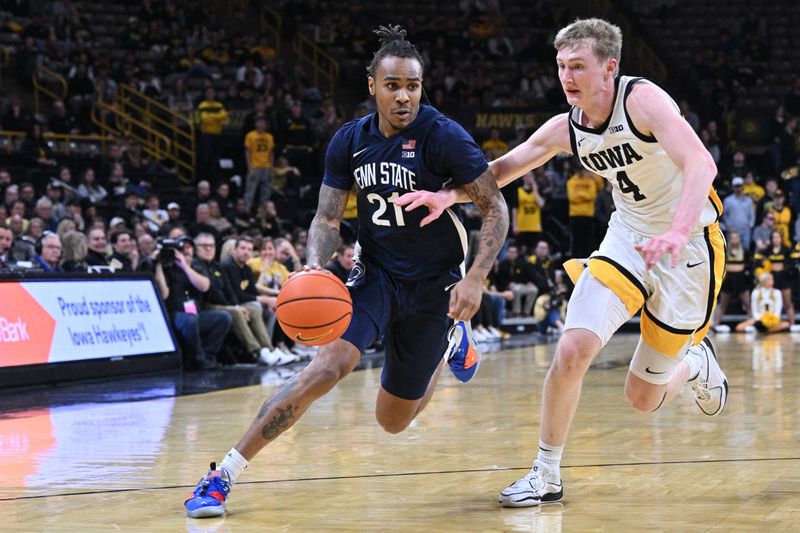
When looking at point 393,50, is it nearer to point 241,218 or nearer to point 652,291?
point 652,291

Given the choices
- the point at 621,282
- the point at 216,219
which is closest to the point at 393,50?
the point at 621,282

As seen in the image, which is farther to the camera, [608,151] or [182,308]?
[182,308]

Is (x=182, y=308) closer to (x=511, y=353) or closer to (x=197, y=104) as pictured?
(x=511, y=353)

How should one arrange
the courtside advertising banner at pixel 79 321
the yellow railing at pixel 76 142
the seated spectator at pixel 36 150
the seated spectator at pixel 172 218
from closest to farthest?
the courtside advertising banner at pixel 79 321 < the seated spectator at pixel 172 218 < the seated spectator at pixel 36 150 < the yellow railing at pixel 76 142

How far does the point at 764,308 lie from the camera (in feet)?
63.4

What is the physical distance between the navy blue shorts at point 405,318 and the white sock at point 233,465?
0.82m

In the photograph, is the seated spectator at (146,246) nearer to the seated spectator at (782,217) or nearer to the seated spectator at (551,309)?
the seated spectator at (551,309)

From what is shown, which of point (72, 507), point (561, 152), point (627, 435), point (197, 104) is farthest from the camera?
point (197, 104)

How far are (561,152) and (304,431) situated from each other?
3.09 m

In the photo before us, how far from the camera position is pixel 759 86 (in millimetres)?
28172

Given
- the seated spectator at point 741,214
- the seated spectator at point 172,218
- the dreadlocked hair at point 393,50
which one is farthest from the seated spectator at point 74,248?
the seated spectator at point 741,214

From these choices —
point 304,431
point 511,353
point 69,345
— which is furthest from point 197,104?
point 304,431

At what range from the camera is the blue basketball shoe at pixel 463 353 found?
21.6ft

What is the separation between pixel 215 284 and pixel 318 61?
1564cm
